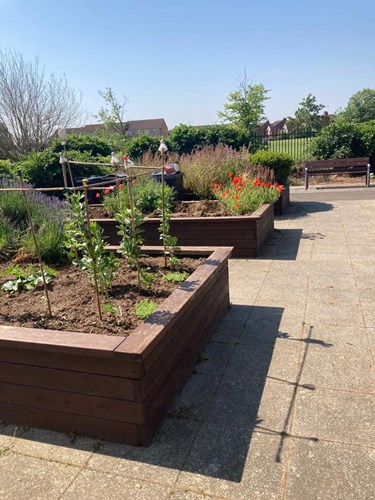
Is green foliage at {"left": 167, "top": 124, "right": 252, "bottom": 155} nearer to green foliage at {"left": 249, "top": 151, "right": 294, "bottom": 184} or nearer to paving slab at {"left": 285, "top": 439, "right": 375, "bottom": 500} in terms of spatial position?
green foliage at {"left": 249, "top": 151, "right": 294, "bottom": 184}

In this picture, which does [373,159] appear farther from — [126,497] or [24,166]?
[126,497]

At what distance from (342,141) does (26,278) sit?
1450cm

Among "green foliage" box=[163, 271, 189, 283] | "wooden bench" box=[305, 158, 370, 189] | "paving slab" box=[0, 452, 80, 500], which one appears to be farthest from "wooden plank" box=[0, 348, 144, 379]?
"wooden bench" box=[305, 158, 370, 189]

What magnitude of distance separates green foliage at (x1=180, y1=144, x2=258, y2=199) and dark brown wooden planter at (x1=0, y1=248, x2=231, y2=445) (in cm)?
Result: 571

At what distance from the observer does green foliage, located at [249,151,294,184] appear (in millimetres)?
9328

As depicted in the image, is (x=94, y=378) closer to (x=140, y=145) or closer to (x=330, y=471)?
(x=330, y=471)

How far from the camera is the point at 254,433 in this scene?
227cm

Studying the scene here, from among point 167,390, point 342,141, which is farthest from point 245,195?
A: point 342,141

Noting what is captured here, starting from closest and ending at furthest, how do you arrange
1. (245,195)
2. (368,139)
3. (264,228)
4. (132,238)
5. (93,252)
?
(93,252) < (132,238) < (264,228) < (245,195) < (368,139)

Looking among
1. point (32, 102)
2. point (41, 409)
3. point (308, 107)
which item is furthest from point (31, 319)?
point (308, 107)

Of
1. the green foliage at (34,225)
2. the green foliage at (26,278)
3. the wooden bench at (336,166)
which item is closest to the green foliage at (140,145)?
the wooden bench at (336,166)

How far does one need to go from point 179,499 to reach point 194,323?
51.1 inches

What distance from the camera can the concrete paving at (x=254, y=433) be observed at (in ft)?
6.39

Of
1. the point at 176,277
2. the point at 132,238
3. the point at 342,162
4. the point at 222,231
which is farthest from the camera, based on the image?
the point at 342,162
